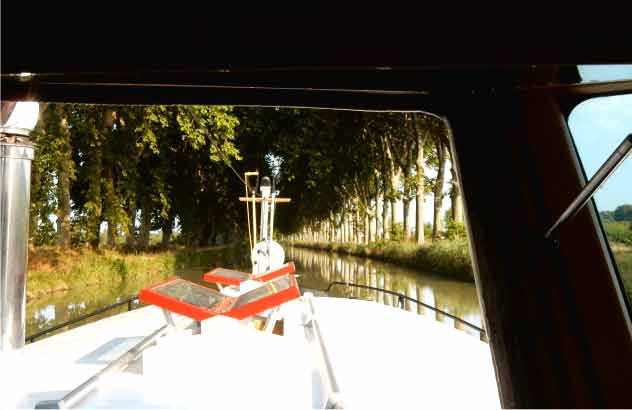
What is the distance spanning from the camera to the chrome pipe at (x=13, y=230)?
2.21 metres

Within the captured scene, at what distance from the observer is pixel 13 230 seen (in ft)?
7.40

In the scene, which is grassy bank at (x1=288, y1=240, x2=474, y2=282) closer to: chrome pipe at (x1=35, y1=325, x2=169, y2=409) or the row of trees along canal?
the row of trees along canal

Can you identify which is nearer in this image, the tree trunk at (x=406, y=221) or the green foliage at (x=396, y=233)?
the tree trunk at (x=406, y=221)

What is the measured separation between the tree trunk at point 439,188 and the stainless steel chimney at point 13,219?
17.7 meters

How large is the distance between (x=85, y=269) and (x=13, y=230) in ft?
42.2

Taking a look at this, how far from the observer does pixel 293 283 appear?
→ 2.72m

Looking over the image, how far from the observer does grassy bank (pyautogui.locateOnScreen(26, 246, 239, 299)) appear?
12.8 m

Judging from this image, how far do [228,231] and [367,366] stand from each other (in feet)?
85.7

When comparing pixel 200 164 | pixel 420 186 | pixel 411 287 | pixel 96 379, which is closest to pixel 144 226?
pixel 200 164

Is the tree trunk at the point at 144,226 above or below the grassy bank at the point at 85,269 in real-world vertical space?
above

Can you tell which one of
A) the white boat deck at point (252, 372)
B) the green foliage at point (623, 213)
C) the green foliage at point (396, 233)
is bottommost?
the white boat deck at point (252, 372)

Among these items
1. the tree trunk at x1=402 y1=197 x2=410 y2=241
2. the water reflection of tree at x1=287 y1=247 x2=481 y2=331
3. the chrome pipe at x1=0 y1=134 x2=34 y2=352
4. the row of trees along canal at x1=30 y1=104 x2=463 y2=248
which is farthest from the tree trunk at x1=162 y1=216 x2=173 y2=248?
the chrome pipe at x1=0 y1=134 x2=34 y2=352

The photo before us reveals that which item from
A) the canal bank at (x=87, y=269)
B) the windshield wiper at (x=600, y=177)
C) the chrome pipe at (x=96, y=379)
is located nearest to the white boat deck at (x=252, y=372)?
the chrome pipe at (x=96, y=379)

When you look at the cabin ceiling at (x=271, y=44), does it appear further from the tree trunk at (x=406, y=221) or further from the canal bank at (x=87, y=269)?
the tree trunk at (x=406, y=221)
